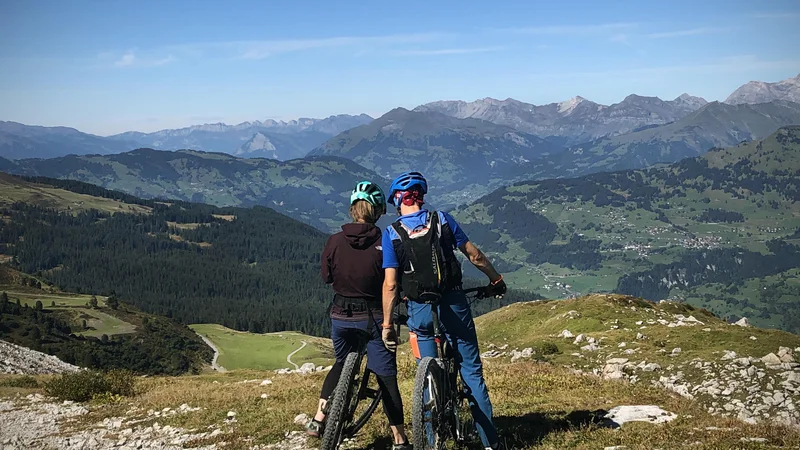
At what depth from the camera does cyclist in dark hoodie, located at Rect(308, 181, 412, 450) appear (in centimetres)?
980

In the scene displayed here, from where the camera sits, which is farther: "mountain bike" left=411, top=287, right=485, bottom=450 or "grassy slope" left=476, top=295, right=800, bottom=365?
"grassy slope" left=476, top=295, right=800, bottom=365

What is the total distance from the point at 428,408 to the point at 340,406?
1519mm

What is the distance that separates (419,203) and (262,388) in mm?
14060

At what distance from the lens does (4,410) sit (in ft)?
63.3

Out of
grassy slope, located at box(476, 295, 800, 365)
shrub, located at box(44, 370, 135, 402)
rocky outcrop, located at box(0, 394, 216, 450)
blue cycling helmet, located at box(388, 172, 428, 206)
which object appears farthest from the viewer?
grassy slope, located at box(476, 295, 800, 365)

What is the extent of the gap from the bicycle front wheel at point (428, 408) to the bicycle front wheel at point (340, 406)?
1.25 metres

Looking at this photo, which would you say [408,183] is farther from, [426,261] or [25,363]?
[25,363]

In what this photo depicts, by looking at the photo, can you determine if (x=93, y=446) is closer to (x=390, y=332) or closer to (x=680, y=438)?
(x=390, y=332)

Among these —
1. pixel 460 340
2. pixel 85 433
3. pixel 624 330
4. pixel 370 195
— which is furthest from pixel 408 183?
pixel 624 330

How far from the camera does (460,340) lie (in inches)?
380

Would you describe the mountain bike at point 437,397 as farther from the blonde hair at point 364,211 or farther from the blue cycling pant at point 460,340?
the blonde hair at point 364,211

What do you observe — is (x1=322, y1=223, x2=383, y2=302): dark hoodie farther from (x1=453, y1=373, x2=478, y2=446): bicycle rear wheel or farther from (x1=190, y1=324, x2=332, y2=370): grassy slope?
(x1=190, y1=324, x2=332, y2=370): grassy slope

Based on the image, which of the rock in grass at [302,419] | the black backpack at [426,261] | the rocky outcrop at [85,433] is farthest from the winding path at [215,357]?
the black backpack at [426,261]

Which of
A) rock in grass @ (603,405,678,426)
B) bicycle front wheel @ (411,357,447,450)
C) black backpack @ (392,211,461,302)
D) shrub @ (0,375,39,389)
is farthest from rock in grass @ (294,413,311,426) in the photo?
shrub @ (0,375,39,389)
